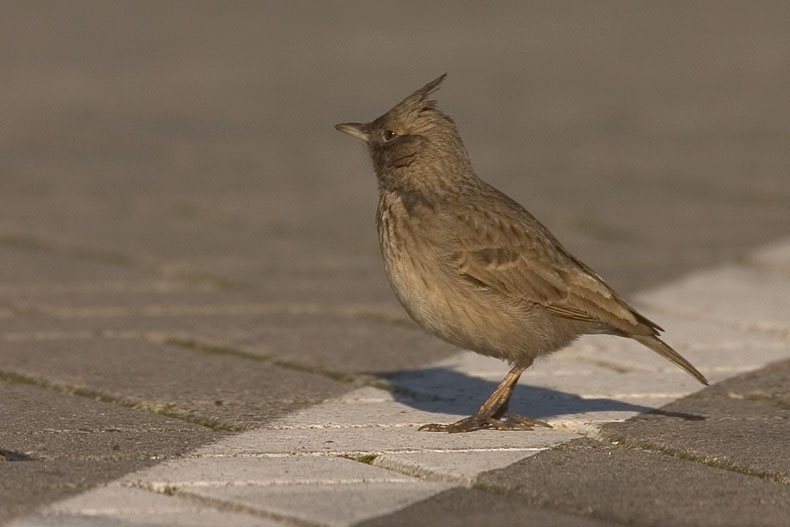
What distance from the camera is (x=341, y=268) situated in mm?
7422

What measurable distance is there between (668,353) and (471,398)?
2.89ft

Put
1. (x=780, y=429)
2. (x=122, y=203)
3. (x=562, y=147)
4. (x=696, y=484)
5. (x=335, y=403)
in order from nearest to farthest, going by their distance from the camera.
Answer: (x=696, y=484)
(x=780, y=429)
(x=335, y=403)
(x=122, y=203)
(x=562, y=147)

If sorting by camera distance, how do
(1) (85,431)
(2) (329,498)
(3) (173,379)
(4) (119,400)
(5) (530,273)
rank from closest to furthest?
A: (2) (329,498), (1) (85,431), (5) (530,273), (4) (119,400), (3) (173,379)

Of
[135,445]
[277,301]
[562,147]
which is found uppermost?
[562,147]

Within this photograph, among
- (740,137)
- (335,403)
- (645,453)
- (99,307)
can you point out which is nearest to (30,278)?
(99,307)

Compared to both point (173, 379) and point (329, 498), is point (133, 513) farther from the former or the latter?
point (173, 379)

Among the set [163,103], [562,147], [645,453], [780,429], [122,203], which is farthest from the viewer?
[163,103]

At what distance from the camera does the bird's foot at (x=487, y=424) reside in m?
4.94

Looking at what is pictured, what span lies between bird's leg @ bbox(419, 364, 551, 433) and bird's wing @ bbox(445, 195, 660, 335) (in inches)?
9.7

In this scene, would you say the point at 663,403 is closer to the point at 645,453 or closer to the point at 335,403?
the point at 645,453

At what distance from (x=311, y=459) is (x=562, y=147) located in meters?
5.81

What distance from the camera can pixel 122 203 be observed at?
28.1 ft

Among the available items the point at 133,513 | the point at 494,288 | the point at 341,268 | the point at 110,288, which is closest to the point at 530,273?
the point at 494,288

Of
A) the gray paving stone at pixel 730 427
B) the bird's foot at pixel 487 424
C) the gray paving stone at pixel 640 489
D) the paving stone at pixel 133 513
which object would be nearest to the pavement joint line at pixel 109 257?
the bird's foot at pixel 487 424
